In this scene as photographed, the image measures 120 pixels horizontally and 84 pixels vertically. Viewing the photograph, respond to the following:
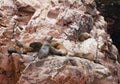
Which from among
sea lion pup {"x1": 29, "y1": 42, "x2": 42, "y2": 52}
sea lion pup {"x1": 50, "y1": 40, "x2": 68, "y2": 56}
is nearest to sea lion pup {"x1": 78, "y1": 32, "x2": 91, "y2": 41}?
sea lion pup {"x1": 50, "y1": 40, "x2": 68, "y2": 56}

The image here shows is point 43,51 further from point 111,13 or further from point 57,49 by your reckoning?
point 111,13

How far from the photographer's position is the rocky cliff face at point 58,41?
11.2 metres

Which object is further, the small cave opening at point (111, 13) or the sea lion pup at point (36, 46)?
the small cave opening at point (111, 13)

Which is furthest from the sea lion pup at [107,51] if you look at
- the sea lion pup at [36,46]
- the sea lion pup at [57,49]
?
the sea lion pup at [36,46]

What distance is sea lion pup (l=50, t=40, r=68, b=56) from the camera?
1217 cm

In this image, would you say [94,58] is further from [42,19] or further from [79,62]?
[42,19]

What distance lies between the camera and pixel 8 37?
49.2 ft

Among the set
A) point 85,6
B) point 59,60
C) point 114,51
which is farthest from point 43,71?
point 85,6

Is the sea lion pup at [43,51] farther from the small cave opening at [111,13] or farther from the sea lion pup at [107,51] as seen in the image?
the small cave opening at [111,13]

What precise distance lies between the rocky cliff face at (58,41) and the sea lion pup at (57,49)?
0.22m

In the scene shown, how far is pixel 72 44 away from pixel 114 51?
378cm

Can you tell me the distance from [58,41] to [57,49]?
1426 millimetres

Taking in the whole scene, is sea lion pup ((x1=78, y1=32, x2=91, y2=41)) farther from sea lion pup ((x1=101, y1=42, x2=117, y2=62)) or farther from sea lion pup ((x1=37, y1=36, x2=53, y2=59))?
sea lion pup ((x1=37, y1=36, x2=53, y2=59))

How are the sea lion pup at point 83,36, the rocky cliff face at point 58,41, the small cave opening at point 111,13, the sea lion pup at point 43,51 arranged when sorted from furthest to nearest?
1. the small cave opening at point 111,13
2. the sea lion pup at point 83,36
3. the sea lion pup at point 43,51
4. the rocky cliff face at point 58,41
